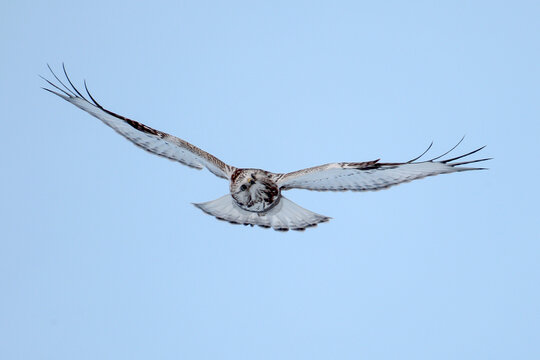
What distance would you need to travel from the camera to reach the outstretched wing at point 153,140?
33.9 ft

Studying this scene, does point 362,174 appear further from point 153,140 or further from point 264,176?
point 153,140

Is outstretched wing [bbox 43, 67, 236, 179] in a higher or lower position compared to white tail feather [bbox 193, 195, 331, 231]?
higher

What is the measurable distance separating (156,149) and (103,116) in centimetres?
94

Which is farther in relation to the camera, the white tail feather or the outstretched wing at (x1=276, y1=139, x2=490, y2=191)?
the white tail feather

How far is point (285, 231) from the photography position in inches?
422

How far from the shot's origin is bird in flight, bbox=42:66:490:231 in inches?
384

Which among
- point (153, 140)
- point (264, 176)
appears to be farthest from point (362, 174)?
point (153, 140)

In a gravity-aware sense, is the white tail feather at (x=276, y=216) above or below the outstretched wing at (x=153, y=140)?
below

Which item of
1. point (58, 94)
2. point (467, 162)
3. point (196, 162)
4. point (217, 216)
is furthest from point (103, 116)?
point (467, 162)

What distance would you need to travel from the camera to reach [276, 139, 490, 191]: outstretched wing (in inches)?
372

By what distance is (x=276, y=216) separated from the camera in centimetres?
1082

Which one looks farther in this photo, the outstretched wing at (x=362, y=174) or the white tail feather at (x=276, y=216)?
the white tail feather at (x=276, y=216)

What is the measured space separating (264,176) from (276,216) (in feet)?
2.73

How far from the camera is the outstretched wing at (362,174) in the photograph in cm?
945
